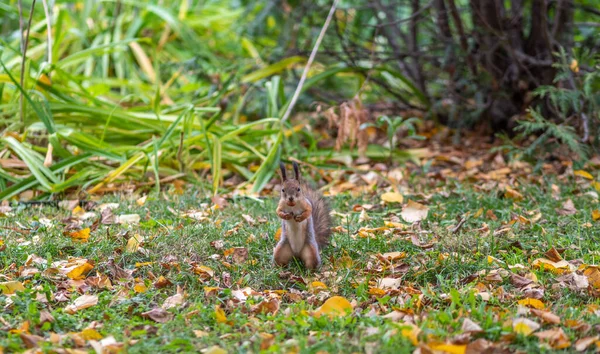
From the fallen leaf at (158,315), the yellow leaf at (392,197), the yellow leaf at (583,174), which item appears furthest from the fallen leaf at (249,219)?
the yellow leaf at (583,174)

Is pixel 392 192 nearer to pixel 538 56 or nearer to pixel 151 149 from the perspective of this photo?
pixel 151 149

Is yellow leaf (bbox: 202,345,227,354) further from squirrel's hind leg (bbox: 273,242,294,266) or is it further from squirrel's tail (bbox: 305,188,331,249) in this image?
squirrel's tail (bbox: 305,188,331,249)

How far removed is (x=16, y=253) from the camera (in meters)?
3.37

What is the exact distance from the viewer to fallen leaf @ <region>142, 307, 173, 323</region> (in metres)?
2.70

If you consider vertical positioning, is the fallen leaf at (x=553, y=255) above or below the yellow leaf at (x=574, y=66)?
below

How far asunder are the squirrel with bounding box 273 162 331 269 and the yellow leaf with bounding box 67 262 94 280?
794mm

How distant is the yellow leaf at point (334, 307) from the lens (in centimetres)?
271

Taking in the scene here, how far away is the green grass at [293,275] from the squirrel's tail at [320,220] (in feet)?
0.25

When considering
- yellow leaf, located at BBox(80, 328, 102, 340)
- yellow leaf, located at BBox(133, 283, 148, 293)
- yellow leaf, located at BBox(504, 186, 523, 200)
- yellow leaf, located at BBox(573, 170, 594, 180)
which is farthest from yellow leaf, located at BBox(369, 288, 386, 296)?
yellow leaf, located at BBox(573, 170, 594, 180)

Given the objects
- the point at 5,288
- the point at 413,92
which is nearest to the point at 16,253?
the point at 5,288

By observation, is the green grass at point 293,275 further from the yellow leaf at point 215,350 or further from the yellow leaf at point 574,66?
the yellow leaf at point 574,66

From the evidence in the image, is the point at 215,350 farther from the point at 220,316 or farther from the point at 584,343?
the point at 584,343

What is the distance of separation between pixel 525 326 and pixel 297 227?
3.48 ft

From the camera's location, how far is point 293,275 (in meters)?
3.19
